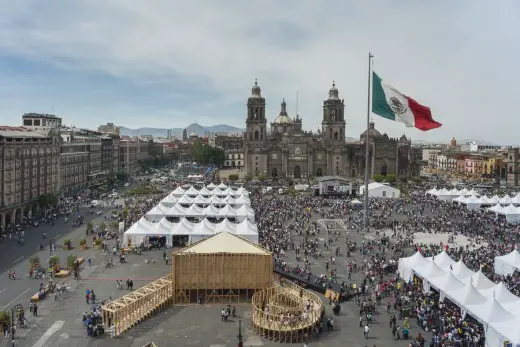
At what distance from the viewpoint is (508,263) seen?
99.1ft

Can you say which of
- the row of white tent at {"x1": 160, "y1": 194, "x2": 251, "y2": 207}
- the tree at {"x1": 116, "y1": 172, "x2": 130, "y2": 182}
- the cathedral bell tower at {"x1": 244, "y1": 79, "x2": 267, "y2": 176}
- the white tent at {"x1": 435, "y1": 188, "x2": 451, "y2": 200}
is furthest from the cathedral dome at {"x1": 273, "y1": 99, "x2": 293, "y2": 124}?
the row of white tent at {"x1": 160, "y1": 194, "x2": 251, "y2": 207}

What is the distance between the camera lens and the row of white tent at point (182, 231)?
36.9 meters

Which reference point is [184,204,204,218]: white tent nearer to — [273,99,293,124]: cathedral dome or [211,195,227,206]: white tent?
[211,195,227,206]: white tent

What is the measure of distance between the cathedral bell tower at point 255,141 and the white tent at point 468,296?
78841 mm

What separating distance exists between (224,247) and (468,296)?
12047 mm

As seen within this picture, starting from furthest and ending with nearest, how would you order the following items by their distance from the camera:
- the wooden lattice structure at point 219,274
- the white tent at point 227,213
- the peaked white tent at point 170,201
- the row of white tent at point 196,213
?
the peaked white tent at point 170,201
the white tent at point 227,213
the row of white tent at point 196,213
the wooden lattice structure at point 219,274

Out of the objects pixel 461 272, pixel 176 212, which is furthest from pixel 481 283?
pixel 176 212

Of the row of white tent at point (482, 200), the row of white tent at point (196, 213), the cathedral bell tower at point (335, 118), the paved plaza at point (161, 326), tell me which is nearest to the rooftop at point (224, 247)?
the paved plaza at point (161, 326)

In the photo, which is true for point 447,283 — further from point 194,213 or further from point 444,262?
point 194,213

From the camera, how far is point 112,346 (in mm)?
19797

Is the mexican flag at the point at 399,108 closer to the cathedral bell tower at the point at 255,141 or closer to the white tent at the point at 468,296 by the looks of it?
the white tent at the point at 468,296

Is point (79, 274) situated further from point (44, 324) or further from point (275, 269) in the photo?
point (275, 269)

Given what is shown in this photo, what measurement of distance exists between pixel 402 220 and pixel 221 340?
34728 millimetres

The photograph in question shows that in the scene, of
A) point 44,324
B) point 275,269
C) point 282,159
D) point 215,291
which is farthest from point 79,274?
point 282,159
